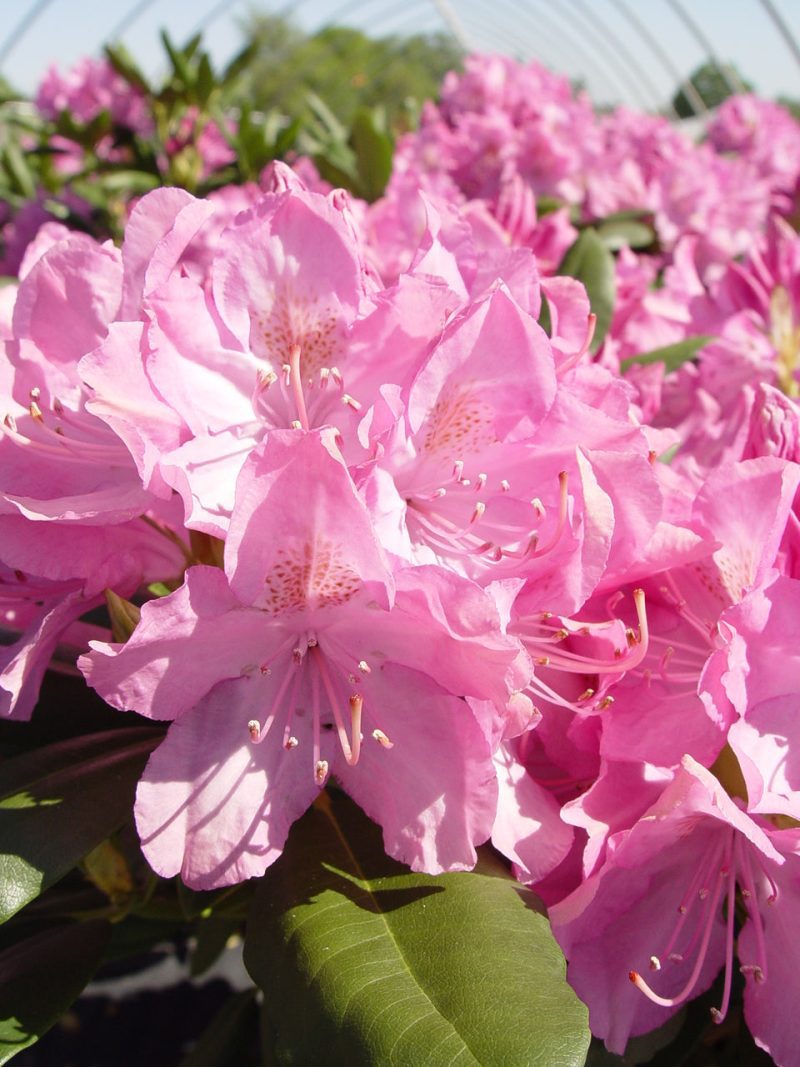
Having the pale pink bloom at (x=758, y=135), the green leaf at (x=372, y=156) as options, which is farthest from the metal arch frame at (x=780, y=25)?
the green leaf at (x=372, y=156)

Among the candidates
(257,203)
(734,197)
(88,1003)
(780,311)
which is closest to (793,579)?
(257,203)

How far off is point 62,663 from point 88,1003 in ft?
4.67

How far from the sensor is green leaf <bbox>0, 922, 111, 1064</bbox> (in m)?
0.77

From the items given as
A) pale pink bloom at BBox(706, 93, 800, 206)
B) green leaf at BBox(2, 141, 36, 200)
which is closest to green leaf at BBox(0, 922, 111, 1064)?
green leaf at BBox(2, 141, 36, 200)

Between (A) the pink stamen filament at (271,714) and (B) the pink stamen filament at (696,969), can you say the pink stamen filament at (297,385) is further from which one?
(B) the pink stamen filament at (696,969)

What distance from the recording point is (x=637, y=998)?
29.1 inches

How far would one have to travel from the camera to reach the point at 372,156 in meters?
2.17

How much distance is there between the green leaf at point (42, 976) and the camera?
77cm

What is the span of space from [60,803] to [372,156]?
173cm

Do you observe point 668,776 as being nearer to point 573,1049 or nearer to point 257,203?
point 573,1049

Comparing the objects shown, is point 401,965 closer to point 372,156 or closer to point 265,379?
point 265,379

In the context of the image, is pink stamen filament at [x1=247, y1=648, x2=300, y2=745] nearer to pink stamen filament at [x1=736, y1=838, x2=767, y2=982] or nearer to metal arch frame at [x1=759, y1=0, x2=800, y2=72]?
pink stamen filament at [x1=736, y1=838, x2=767, y2=982]

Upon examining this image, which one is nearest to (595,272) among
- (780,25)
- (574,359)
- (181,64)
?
(574,359)

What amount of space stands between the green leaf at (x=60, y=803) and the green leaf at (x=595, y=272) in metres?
0.73
